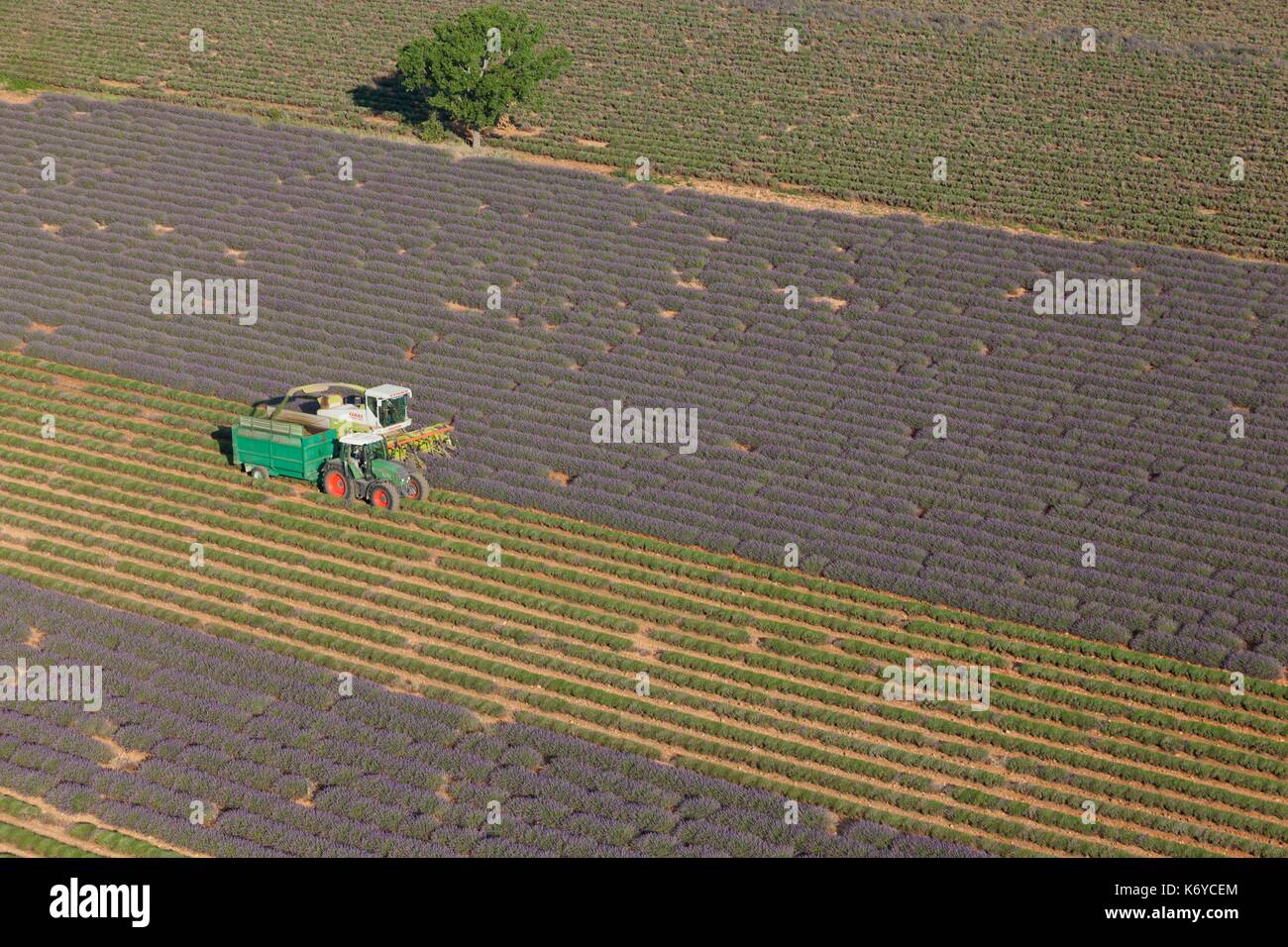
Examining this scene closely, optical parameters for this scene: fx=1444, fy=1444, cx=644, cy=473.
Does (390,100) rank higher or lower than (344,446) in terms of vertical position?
higher

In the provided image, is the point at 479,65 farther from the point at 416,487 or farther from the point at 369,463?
the point at 416,487

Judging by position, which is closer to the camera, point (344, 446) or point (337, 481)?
point (344, 446)

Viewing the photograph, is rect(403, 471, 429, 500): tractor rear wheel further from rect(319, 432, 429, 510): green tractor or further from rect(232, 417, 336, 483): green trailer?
rect(232, 417, 336, 483): green trailer

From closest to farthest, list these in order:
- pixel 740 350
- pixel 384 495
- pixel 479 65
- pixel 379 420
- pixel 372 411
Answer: pixel 384 495, pixel 372 411, pixel 379 420, pixel 740 350, pixel 479 65

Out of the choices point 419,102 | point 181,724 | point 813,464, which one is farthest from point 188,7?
point 181,724

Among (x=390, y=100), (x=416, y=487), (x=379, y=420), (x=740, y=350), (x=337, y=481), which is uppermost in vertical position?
(x=390, y=100)

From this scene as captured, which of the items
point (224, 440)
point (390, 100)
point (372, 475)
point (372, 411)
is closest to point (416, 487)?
point (372, 475)

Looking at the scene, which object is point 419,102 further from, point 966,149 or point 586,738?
point 586,738
